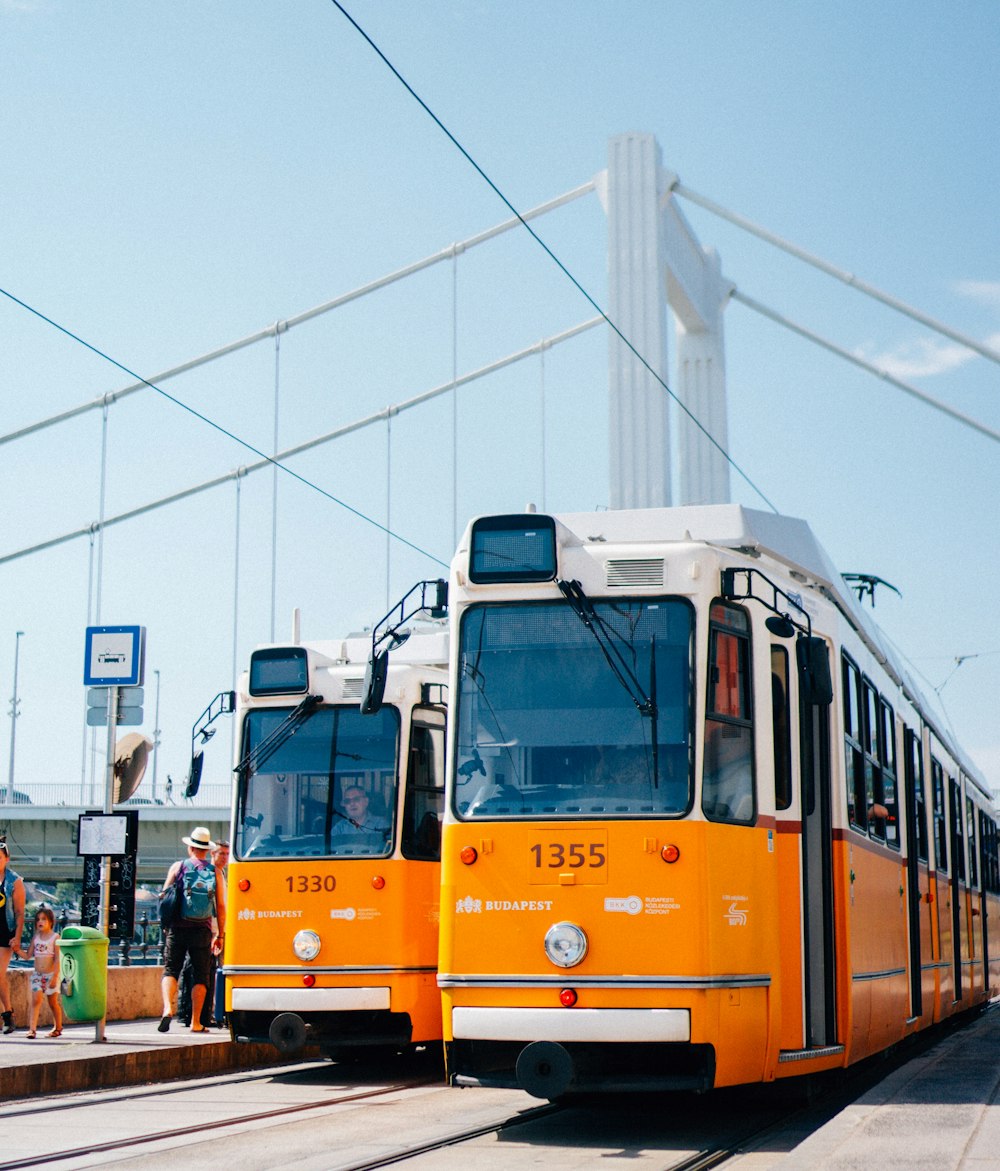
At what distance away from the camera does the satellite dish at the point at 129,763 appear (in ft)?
47.8

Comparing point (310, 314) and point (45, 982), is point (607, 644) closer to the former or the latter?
point (45, 982)

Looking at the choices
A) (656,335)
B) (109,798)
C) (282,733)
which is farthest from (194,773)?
(656,335)

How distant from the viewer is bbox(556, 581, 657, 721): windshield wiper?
26.4ft

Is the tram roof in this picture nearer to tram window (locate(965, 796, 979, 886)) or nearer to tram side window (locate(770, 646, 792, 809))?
tram side window (locate(770, 646, 792, 809))

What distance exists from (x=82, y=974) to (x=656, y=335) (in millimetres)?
17294

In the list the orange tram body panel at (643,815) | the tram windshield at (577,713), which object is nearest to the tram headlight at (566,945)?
the orange tram body panel at (643,815)

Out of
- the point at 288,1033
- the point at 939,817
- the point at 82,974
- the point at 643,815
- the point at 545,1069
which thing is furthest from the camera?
the point at 939,817

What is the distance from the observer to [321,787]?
456 inches

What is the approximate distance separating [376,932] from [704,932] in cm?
395

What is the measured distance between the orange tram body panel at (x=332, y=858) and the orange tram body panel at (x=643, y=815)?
3166 mm

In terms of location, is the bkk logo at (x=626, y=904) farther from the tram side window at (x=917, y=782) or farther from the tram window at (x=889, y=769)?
the tram side window at (x=917, y=782)

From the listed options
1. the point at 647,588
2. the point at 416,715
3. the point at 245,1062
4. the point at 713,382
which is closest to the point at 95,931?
the point at 245,1062

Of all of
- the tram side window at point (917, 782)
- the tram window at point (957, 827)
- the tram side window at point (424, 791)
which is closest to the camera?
the tram side window at point (424, 791)

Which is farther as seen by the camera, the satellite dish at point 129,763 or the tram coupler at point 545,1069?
the satellite dish at point 129,763
